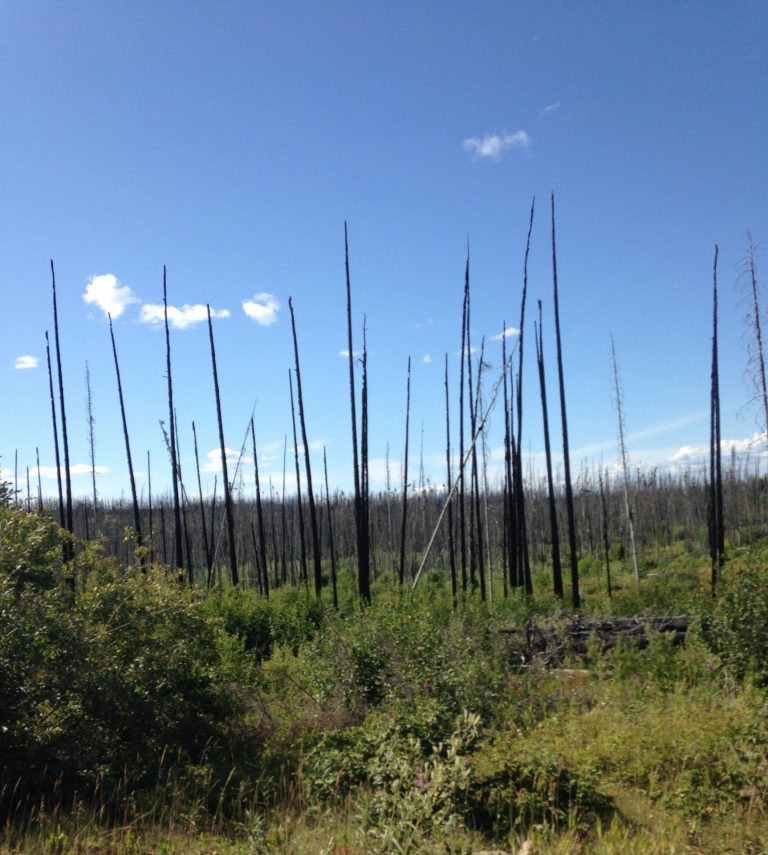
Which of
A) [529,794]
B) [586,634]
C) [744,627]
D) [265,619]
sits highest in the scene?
[744,627]

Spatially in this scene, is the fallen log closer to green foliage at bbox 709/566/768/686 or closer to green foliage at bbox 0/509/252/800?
green foliage at bbox 709/566/768/686

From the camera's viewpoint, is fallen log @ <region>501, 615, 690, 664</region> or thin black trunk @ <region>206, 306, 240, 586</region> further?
thin black trunk @ <region>206, 306, 240, 586</region>

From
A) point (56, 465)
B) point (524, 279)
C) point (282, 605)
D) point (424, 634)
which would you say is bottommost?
point (282, 605)

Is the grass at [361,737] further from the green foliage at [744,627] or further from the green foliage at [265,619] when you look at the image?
the green foliage at [265,619]

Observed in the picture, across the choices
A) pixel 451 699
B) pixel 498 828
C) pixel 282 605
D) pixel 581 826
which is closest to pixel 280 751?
pixel 451 699

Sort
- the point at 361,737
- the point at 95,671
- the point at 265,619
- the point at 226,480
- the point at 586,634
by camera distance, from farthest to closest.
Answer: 1. the point at 226,480
2. the point at 265,619
3. the point at 586,634
4. the point at 361,737
5. the point at 95,671

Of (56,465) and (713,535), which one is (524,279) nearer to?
(713,535)

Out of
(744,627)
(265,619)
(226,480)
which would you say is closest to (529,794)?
(744,627)

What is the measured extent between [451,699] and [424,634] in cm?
156

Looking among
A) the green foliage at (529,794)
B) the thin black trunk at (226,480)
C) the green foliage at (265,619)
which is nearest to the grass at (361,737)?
the green foliage at (529,794)

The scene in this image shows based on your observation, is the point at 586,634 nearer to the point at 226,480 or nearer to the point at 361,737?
the point at 361,737

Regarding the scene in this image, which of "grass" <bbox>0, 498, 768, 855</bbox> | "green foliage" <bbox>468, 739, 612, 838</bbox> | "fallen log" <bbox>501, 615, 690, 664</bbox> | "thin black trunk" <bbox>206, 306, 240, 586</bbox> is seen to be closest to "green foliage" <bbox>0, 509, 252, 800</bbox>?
"grass" <bbox>0, 498, 768, 855</bbox>

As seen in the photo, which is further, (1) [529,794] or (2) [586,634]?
(2) [586,634]

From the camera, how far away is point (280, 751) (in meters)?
6.63
